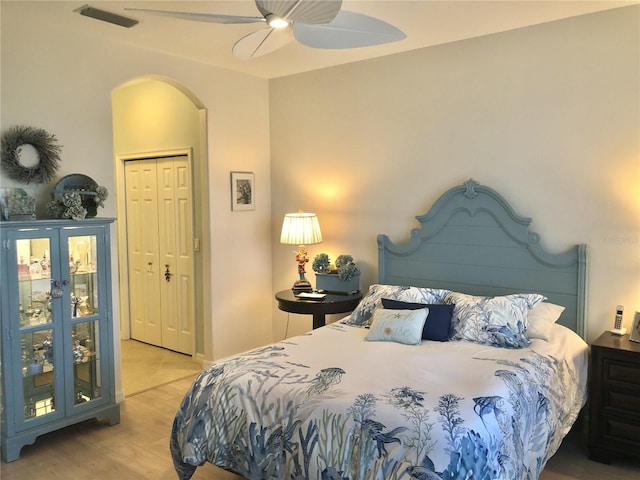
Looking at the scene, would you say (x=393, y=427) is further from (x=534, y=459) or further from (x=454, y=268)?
(x=454, y=268)

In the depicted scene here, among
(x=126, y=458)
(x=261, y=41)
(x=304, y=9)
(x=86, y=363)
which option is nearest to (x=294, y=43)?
(x=261, y=41)

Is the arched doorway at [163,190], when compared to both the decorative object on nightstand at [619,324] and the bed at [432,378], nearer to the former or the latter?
the bed at [432,378]

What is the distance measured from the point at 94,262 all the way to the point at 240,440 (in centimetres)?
174

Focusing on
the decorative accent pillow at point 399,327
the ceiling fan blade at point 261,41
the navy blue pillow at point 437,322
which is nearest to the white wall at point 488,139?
the navy blue pillow at point 437,322

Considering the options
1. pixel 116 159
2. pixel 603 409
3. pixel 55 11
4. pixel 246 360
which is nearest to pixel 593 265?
pixel 603 409

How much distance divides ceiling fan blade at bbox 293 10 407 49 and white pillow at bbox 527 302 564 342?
199cm

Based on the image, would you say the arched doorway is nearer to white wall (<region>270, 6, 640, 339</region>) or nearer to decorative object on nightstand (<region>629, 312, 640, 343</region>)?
white wall (<region>270, 6, 640, 339</region>)

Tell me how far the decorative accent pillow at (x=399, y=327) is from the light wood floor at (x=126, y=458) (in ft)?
3.52

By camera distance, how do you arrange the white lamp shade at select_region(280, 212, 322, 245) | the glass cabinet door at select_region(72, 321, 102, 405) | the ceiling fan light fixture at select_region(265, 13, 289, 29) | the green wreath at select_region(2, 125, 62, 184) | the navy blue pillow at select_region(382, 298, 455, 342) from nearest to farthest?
1. the ceiling fan light fixture at select_region(265, 13, 289, 29)
2. the green wreath at select_region(2, 125, 62, 184)
3. the navy blue pillow at select_region(382, 298, 455, 342)
4. the glass cabinet door at select_region(72, 321, 102, 405)
5. the white lamp shade at select_region(280, 212, 322, 245)

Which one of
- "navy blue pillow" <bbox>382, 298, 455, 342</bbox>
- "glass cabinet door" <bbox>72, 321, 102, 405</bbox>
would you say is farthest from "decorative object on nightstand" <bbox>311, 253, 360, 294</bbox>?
"glass cabinet door" <bbox>72, 321, 102, 405</bbox>

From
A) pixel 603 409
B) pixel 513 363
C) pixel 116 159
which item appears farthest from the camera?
pixel 116 159

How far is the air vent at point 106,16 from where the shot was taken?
10.9ft

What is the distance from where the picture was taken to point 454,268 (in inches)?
162

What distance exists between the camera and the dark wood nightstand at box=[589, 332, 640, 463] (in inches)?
122
